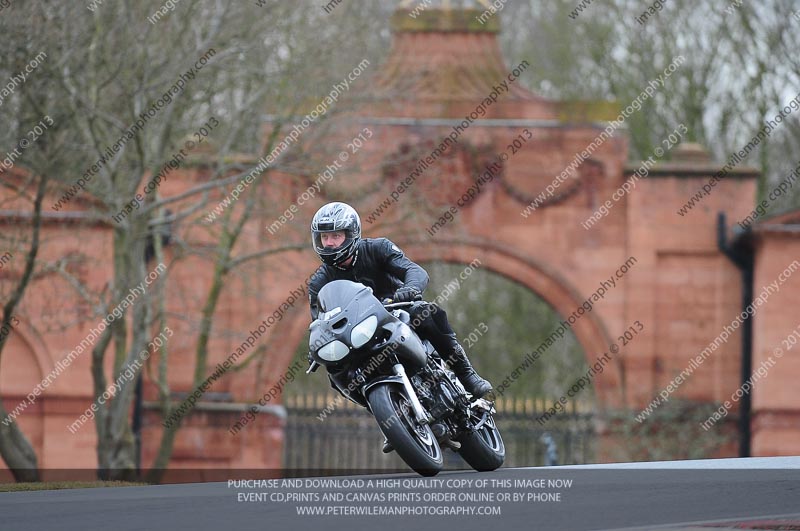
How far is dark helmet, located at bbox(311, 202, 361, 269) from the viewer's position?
1130 centimetres

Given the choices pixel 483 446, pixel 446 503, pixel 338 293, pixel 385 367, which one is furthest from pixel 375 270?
pixel 446 503

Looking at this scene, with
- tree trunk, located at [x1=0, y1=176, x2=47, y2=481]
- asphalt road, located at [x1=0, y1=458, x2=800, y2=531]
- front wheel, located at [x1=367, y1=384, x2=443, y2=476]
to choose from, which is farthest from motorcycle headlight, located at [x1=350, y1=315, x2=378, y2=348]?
tree trunk, located at [x1=0, y1=176, x2=47, y2=481]

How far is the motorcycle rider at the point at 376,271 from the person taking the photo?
1132cm

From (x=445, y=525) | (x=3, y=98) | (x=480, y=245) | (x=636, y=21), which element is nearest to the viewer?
(x=445, y=525)

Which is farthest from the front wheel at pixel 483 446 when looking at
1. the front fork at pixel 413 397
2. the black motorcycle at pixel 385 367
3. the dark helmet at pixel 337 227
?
the dark helmet at pixel 337 227

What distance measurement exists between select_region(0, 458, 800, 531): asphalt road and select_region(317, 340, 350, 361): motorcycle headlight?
842mm

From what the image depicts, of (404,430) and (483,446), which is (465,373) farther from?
(404,430)

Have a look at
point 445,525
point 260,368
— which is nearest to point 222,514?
point 445,525

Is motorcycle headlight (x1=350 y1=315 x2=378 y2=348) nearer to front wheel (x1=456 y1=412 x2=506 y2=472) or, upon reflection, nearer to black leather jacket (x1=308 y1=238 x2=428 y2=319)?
black leather jacket (x1=308 y1=238 x2=428 y2=319)

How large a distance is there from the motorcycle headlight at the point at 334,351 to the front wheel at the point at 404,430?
1.03 feet

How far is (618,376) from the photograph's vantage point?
91.8 ft

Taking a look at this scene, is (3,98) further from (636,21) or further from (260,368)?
(636,21)

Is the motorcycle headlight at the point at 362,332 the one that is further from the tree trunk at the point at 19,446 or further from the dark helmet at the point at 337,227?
the tree trunk at the point at 19,446

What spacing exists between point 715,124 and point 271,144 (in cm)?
1513
